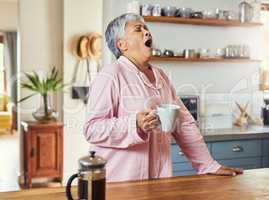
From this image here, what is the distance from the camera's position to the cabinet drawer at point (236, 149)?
128 inches

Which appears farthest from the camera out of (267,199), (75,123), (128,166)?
(75,123)

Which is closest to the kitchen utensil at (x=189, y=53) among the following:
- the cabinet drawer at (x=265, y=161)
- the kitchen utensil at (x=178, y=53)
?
the kitchen utensil at (x=178, y=53)

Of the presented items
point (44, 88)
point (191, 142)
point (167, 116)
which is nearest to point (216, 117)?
point (44, 88)

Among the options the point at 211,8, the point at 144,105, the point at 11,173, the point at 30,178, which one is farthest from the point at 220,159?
the point at 11,173

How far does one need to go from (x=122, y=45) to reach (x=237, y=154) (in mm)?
1891

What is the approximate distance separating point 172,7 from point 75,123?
1.78m

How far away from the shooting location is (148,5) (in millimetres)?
3484

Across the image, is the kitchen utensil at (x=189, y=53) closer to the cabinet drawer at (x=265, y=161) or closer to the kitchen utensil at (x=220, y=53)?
the kitchen utensil at (x=220, y=53)

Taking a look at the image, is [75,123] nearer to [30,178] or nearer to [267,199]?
[30,178]

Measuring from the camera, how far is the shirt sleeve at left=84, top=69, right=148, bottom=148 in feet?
5.22

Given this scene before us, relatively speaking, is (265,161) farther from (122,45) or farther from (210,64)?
(122,45)

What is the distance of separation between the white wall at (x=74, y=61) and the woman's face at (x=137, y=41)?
2707 millimetres

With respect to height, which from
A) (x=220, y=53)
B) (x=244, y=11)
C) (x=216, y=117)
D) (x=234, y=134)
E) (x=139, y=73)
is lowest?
(x=234, y=134)

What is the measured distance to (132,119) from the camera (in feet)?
5.14
